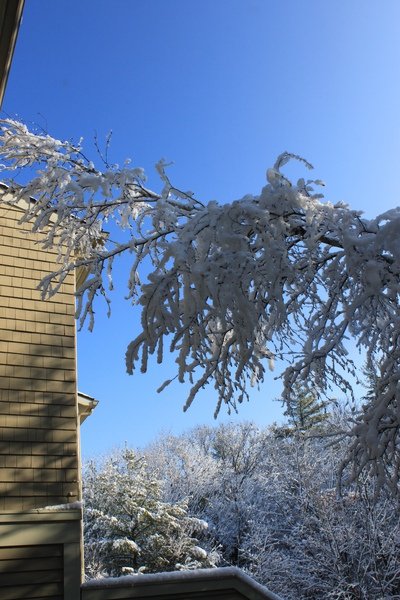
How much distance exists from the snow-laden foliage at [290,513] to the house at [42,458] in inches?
78.5

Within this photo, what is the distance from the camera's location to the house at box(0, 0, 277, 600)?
441cm

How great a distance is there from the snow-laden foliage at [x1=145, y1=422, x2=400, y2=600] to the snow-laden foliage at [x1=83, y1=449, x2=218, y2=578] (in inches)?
61.4

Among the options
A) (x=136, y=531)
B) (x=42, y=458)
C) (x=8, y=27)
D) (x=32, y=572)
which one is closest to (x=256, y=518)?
(x=136, y=531)

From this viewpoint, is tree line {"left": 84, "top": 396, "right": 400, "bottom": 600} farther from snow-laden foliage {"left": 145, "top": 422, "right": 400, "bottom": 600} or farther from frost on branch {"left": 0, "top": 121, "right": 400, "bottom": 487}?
frost on branch {"left": 0, "top": 121, "right": 400, "bottom": 487}

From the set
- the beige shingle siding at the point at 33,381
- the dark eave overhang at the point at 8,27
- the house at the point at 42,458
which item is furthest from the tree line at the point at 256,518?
the dark eave overhang at the point at 8,27

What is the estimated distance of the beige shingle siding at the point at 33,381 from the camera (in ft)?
15.5

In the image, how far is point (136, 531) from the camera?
1461 cm

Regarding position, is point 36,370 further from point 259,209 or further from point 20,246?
point 259,209

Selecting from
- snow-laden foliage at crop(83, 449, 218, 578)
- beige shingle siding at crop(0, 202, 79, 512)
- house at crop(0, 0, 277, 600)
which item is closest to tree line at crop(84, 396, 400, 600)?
snow-laden foliage at crop(83, 449, 218, 578)

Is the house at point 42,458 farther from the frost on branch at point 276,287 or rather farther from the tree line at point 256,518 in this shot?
the tree line at point 256,518

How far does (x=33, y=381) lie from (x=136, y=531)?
35.8 ft

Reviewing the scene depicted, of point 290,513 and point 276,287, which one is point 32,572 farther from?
point 290,513

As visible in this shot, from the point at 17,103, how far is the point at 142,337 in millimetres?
3069

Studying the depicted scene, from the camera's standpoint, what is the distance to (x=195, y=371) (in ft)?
11.8
